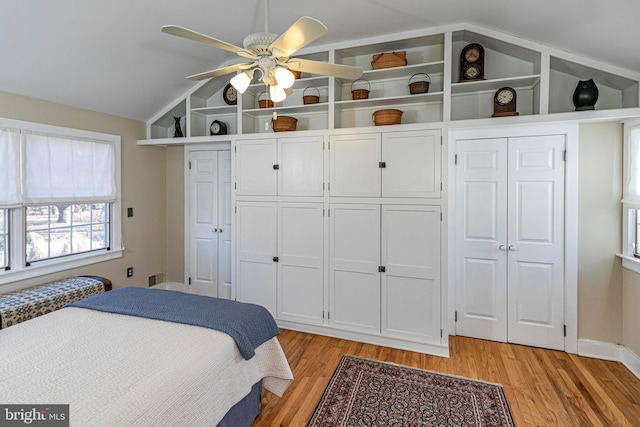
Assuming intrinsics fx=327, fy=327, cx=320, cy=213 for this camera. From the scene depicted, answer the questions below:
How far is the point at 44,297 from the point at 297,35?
3.01 m

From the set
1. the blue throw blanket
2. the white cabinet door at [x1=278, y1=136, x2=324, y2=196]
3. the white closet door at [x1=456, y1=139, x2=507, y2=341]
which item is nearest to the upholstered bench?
the blue throw blanket

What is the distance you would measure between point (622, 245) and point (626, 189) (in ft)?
1.58

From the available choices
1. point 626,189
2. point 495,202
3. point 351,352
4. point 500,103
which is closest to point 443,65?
point 500,103

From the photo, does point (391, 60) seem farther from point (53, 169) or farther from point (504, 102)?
point (53, 169)

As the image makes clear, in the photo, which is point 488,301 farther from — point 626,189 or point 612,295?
point 626,189

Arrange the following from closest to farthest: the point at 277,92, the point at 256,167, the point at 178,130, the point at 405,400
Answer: the point at 277,92
the point at 405,400
the point at 256,167
the point at 178,130

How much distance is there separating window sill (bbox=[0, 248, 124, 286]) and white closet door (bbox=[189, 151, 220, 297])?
2.89 feet

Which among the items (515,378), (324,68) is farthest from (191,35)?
(515,378)

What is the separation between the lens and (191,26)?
289cm

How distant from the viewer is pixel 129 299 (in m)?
2.32

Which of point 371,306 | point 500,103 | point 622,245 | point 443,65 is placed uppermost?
point 443,65

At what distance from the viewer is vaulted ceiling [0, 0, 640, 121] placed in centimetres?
232

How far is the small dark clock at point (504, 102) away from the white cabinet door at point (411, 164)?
59cm

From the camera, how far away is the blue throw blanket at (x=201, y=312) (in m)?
1.91
